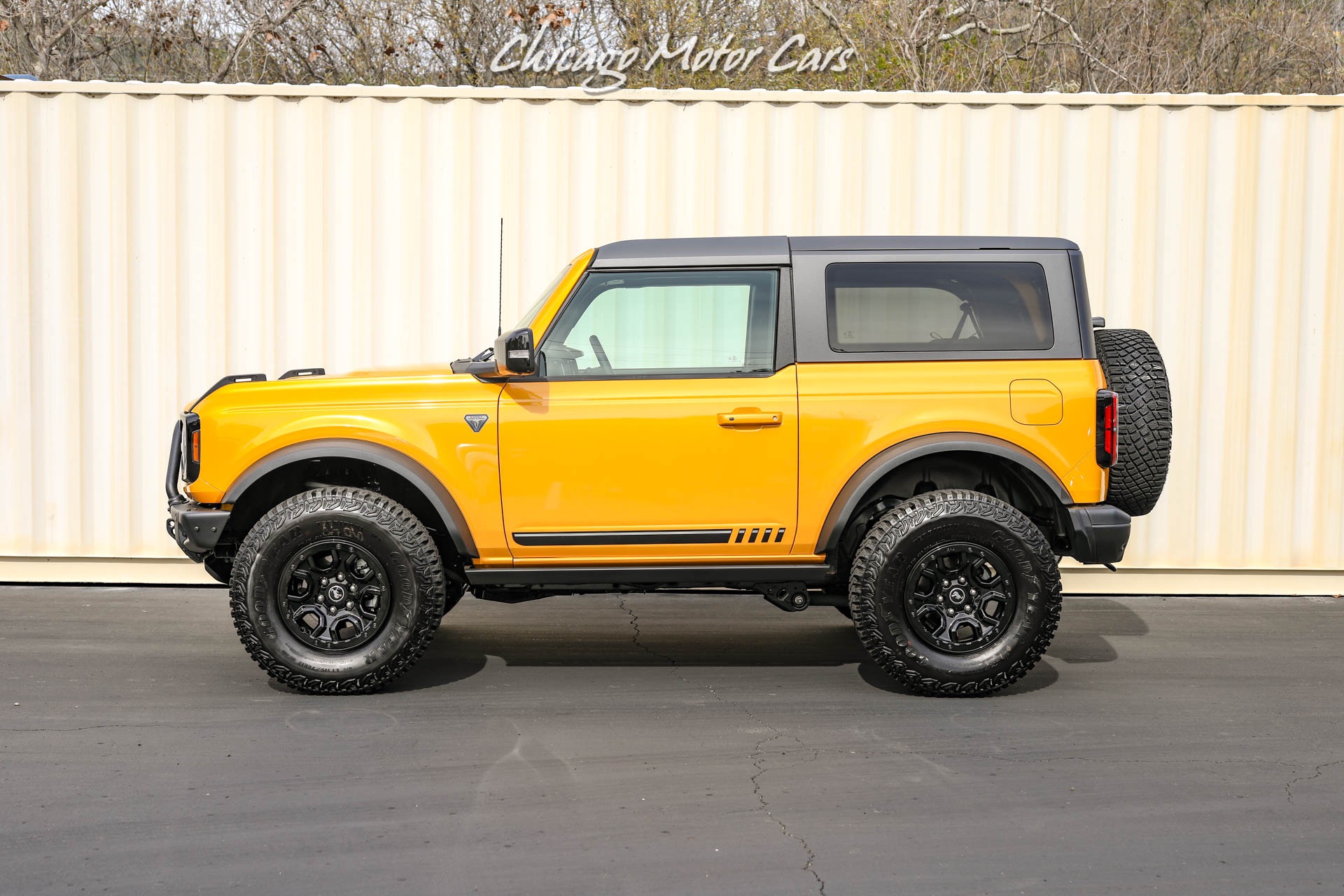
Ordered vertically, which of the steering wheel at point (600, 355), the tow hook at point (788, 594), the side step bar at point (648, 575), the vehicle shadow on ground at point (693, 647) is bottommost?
the vehicle shadow on ground at point (693, 647)

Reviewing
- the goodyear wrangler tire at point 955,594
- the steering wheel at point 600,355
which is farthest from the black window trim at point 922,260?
the steering wheel at point 600,355

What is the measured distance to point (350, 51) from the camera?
16.8 m

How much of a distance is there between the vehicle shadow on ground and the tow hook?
0.54 metres

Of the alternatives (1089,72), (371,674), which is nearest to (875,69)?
(1089,72)

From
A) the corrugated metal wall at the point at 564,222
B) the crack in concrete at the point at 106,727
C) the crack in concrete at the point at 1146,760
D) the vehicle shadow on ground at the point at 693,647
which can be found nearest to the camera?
the crack in concrete at the point at 1146,760

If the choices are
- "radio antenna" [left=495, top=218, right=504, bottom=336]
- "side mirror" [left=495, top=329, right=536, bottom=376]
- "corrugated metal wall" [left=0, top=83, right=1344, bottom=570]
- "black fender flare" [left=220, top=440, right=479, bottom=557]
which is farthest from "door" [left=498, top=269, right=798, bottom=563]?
"corrugated metal wall" [left=0, top=83, right=1344, bottom=570]

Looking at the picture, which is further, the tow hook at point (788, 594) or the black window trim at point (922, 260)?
the tow hook at point (788, 594)

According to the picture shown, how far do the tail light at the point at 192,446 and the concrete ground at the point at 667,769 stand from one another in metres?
1.00

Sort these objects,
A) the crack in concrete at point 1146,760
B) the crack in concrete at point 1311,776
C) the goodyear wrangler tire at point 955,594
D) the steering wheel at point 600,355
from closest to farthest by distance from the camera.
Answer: the crack in concrete at point 1311,776 → the crack in concrete at point 1146,760 → the goodyear wrangler tire at point 955,594 → the steering wheel at point 600,355

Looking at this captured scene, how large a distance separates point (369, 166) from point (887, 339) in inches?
161

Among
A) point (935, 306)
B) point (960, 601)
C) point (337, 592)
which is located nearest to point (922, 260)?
point (935, 306)

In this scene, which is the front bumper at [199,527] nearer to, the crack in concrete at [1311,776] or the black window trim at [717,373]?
the black window trim at [717,373]

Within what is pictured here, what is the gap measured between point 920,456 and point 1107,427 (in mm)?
824

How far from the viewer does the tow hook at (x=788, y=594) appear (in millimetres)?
5625
